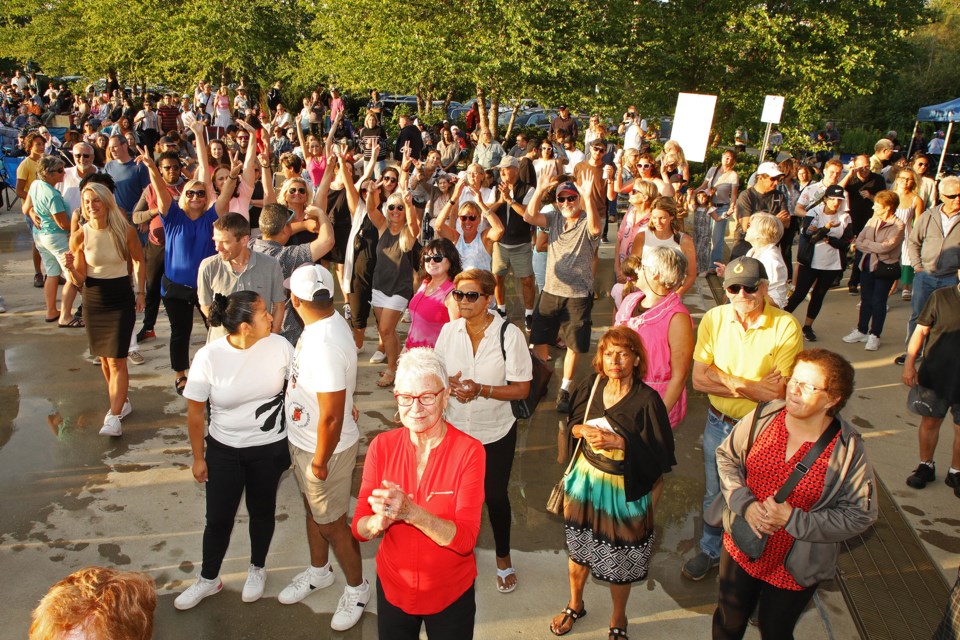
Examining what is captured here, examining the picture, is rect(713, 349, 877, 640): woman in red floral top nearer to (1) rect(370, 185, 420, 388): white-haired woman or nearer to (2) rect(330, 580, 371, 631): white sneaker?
(2) rect(330, 580, 371, 631): white sneaker

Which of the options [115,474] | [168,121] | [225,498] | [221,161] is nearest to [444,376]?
[225,498]

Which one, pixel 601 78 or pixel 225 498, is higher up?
pixel 601 78

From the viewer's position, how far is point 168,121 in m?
18.5

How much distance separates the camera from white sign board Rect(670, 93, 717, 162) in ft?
31.9

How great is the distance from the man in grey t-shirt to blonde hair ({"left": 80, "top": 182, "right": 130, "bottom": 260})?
11.9ft

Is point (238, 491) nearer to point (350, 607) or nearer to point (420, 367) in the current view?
point (350, 607)

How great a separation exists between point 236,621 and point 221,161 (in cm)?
691

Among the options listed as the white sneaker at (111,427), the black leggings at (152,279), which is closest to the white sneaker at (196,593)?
the white sneaker at (111,427)

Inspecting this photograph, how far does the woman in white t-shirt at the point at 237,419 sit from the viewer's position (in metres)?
3.71

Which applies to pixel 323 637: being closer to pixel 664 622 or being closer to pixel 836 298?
pixel 664 622

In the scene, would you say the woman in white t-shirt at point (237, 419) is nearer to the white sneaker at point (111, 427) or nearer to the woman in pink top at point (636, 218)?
the white sneaker at point (111, 427)

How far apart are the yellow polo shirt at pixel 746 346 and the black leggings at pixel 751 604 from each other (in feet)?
3.45

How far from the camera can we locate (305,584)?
4188mm

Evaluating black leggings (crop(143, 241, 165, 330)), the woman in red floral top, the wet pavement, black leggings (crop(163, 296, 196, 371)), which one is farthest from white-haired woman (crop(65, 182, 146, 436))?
the woman in red floral top
